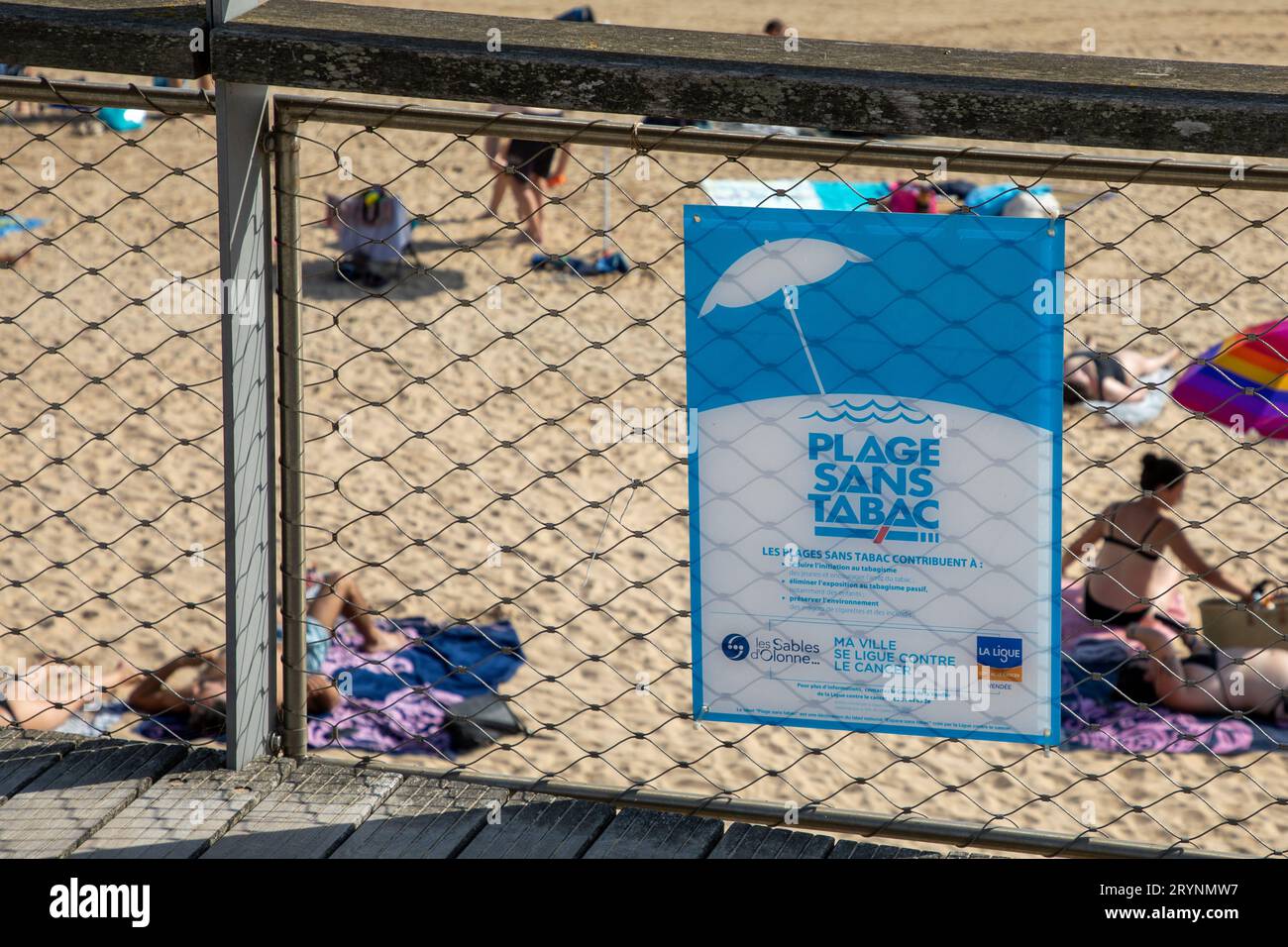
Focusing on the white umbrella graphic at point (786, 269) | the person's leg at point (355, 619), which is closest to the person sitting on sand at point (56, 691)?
the person's leg at point (355, 619)

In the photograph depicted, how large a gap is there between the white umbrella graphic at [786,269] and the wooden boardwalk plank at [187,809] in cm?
117

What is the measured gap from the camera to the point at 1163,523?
6.05 m

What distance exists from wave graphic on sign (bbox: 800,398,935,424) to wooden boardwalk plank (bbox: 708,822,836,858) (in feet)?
2.32

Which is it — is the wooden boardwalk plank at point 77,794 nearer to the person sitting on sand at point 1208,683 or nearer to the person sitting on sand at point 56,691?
the person sitting on sand at point 56,691

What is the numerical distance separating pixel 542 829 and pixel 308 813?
0.40 metres

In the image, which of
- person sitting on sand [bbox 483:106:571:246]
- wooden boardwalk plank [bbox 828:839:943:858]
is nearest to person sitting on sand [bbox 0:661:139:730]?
wooden boardwalk plank [bbox 828:839:943:858]

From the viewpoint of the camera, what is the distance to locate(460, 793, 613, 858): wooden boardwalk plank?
241 cm

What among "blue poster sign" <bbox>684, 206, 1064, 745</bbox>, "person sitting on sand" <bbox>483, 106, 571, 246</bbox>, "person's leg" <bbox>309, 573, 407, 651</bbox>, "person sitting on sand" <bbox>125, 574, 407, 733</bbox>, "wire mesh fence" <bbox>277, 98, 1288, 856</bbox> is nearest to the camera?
"blue poster sign" <bbox>684, 206, 1064, 745</bbox>

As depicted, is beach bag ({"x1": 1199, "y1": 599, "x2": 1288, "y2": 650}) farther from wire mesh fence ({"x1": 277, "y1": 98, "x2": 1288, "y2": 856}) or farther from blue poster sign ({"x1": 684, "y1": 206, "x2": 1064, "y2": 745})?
blue poster sign ({"x1": 684, "y1": 206, "x2": 1064, "y2": 745})

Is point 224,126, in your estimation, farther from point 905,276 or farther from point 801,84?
point 905,276

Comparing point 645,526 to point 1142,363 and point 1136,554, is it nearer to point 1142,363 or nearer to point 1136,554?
point 1136,554

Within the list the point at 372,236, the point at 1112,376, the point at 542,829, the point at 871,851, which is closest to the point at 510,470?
the point at 372,236

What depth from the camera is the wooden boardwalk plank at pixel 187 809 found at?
2.40 m

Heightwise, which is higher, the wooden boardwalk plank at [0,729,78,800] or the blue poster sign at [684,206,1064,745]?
the blue poster sign at [684,206,1064,745]
